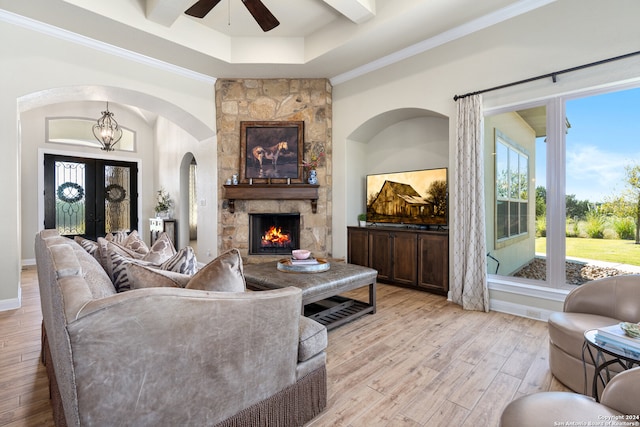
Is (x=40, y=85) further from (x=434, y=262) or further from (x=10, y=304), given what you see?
(x=434, y=262)

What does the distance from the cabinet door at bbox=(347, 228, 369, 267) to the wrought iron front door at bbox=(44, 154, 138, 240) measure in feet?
19.4

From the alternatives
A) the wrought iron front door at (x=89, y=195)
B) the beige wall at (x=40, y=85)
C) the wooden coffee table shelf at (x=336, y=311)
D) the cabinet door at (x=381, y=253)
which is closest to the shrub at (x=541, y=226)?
the cabinet door at (x=381, y=253)

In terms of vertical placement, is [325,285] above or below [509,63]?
below

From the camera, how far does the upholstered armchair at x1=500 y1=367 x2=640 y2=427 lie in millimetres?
1057

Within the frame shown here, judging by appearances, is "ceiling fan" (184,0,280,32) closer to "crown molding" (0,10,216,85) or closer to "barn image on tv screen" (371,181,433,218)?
"crown molding" (0,10,216,85)

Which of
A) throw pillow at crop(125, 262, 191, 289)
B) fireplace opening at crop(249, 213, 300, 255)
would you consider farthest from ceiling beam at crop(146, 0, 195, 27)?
throw pillow at crop(125, 262, 191, 289)

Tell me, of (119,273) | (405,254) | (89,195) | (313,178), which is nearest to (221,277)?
(119,273)

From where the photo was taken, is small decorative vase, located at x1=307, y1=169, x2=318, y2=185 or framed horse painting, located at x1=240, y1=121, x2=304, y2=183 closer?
small decorative vase, located at x1=307, y1=169, x2=318, y2=185

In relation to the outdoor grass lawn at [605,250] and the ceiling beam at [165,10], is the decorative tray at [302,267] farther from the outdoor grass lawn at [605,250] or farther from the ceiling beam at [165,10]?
the ceiling beam at [165,10]

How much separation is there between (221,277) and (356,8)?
3472 mm

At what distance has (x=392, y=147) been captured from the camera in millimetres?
5180

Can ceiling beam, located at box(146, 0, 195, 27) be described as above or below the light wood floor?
above

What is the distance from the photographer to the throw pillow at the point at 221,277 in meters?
1.30

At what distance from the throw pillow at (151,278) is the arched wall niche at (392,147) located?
387 centimetres
